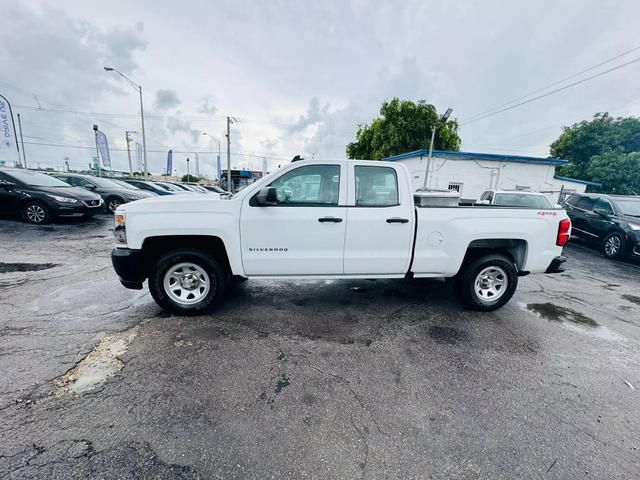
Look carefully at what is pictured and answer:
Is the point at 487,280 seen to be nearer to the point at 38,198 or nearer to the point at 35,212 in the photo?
the point at 38,198

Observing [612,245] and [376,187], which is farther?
[612,245]

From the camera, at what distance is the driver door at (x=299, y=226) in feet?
11.0

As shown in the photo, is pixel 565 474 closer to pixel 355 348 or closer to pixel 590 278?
pixel 355 348

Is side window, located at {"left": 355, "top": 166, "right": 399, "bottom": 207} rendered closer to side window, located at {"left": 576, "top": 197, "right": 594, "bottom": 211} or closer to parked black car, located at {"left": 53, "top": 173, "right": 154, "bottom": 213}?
side window, located at {"left": 576, "top": 197, "right": 594, "bottom": 211}

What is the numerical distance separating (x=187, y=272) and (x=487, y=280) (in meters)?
4.12

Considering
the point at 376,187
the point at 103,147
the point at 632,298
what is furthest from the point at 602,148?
the point at 103,147

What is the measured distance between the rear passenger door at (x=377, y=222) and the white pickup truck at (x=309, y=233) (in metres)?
0.01

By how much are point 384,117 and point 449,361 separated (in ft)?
86.4

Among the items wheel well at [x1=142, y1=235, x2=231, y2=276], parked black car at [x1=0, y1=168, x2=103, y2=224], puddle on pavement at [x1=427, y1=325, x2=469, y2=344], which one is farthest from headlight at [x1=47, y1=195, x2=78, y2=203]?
puddle on pavement at [x1=427, y1=325, x2=469, y2=344]

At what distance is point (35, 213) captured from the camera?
328 inches

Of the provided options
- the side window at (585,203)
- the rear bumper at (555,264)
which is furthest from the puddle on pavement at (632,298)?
the side window at (585,203)

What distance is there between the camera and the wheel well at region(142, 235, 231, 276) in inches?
133

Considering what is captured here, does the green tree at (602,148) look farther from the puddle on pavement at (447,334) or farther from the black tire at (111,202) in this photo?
the black tire at (111,202)

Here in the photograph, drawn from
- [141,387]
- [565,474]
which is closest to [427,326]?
[565,474]
